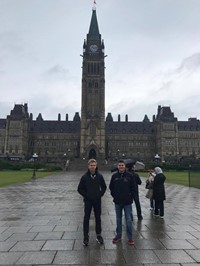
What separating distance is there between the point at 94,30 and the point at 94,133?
134 ft

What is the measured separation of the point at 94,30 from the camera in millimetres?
122938

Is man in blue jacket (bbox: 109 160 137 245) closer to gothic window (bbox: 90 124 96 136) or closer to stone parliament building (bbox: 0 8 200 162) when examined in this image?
stone parliament building (bbox: 0 8 200 162)

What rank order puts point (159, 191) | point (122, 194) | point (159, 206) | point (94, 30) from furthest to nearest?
point (94, 30) → point (159, 206) → point (159, 191) → point (122, 194)

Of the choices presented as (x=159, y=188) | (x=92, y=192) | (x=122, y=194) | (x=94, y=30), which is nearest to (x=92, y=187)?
(x=92, y=192)

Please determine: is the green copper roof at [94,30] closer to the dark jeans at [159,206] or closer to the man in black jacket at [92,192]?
the dark jeans at [159,206]

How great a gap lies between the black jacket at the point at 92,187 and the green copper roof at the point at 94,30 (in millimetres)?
119078

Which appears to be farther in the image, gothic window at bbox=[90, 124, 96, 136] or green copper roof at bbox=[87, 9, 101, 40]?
green copper roof at bbox=[87, 9, 101, 40]

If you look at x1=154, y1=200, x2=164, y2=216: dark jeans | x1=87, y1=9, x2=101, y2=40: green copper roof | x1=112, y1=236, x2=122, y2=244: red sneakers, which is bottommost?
x1=112, y1=236, x2=122, y2=244: red sneakers

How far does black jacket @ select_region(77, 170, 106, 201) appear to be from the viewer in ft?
26.7

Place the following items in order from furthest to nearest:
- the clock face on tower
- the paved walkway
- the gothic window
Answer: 1. the clock face on tower
2. the gothic window
3. the paved walkway

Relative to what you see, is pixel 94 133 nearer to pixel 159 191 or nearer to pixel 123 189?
pixel 159 191

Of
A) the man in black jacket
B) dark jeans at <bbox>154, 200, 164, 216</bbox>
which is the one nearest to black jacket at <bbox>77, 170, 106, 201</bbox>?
the man in black jacket

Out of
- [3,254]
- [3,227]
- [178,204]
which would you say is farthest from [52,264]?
[178,204]

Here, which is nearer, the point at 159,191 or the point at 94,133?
the point at 159,191
